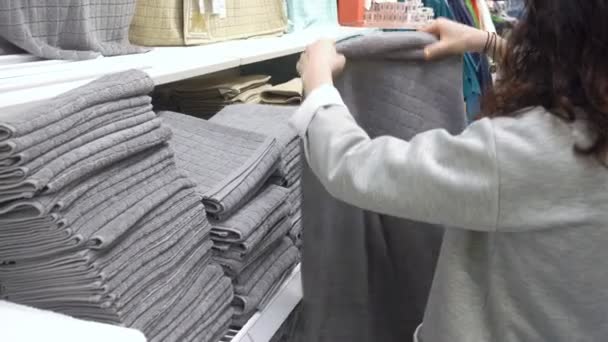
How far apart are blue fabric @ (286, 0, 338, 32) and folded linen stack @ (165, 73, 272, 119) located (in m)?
0.39

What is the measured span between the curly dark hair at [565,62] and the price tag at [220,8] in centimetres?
78

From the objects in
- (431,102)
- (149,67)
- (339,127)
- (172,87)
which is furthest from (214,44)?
(339,127)

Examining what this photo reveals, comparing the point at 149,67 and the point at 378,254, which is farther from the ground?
the point at 149,67

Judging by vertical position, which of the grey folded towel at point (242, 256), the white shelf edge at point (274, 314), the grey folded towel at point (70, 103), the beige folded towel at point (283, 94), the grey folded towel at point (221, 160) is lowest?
→ the white shelf edge at point (274, 314)

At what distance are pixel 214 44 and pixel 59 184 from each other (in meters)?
0.76

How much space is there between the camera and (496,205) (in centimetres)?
55

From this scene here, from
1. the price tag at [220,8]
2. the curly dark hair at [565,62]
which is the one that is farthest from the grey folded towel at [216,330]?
the price tag at [220,8]

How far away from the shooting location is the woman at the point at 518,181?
54cm

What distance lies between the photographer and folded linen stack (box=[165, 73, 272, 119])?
128 centimetres

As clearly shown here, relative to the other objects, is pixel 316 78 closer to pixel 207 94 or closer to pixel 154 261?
pixel 154 261

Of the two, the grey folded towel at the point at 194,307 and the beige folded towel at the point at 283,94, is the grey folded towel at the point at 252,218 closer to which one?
the grey folded towel at the point at 194,307

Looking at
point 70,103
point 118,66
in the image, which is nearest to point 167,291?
point 70,103

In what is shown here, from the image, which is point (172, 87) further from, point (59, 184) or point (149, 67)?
point (59, 184)

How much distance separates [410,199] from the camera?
22.6 inches
